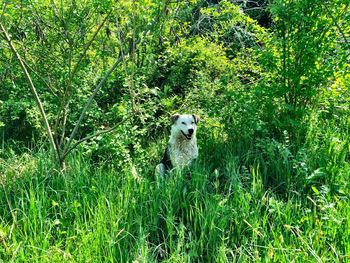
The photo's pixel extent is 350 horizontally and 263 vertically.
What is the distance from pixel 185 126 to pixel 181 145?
24 cm

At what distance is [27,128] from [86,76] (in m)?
1.36

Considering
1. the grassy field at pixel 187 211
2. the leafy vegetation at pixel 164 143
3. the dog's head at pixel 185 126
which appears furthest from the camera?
the dog's head at pixel 185 126

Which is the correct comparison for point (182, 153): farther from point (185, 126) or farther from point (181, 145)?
point (185, 126)

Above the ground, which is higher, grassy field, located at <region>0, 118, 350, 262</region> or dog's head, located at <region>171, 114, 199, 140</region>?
dog's head, located at <region>171, 114, 199, 140</region>

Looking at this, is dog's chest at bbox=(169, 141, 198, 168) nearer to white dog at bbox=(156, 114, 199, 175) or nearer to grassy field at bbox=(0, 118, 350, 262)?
white dog at bbox=(156, 114, 199, 175)

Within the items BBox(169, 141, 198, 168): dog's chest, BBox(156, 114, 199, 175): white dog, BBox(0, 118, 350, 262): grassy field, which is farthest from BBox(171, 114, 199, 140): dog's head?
BBox(0, 118, 350, 262): grassy field

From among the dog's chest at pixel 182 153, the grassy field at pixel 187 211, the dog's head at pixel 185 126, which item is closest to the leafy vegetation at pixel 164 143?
the grassy field at pixel 187 211

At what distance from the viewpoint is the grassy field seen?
3.03 metres

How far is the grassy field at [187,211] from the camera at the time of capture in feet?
9.94

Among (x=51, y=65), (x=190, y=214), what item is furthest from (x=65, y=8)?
(x=190, y=214)

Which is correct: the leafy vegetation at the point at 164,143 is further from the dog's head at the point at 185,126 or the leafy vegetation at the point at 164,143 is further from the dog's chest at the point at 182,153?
the dog's head at the point at 185,126

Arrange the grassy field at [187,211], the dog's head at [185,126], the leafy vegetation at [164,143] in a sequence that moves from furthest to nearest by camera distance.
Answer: the dog's head at [185,126]
the leafy vegetation at [164,143]
the grassy field at [187,211]

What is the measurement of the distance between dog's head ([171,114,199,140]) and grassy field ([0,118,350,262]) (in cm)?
38

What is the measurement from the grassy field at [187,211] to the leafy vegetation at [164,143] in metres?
0.02
